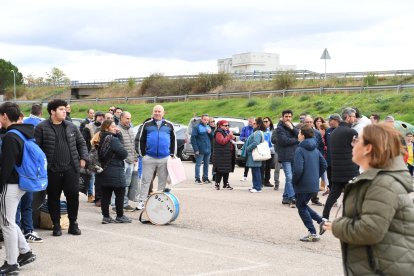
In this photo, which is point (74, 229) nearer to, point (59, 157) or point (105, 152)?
point (59, 157)

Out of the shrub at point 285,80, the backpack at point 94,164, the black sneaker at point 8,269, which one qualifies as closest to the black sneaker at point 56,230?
A: the backpack at point 94,164

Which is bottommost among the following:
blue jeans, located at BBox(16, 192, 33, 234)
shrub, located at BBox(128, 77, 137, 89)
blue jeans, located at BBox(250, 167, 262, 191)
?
blue jeans, located at BBox(250, 167, 262, 191)

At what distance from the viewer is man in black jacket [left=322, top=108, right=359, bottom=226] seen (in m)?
10.6

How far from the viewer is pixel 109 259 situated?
323 inches

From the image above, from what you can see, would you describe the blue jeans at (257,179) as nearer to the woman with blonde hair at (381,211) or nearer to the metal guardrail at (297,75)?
the woman with blonde hair at (381,211)

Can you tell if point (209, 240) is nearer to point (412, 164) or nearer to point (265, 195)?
point (265, 195)

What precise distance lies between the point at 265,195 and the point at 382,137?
11283mm

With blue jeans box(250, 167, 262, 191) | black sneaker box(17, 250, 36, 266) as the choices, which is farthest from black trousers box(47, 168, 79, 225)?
blue jeans box(250, 167, 262, 191)

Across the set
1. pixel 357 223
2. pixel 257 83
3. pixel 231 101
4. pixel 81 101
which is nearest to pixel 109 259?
pixel 357 223

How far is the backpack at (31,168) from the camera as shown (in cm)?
736

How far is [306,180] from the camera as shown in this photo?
9555 millimetres

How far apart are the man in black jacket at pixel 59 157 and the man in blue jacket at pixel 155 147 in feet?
7.35

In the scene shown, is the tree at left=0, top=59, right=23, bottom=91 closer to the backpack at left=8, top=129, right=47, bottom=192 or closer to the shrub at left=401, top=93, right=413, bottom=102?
the shrub at left=401, top=93, right=413, bottom=102

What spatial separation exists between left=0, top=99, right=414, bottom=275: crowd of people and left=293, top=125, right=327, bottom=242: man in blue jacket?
0.01m
